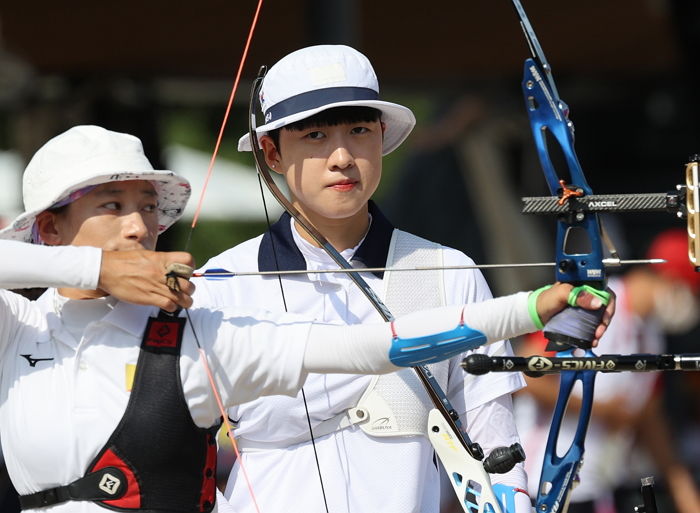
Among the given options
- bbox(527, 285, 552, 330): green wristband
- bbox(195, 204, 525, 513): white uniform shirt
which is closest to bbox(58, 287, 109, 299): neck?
bbox(195, 204, 525, 513): white uniform shirt

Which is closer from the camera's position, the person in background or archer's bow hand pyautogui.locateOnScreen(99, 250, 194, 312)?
archer's bow hand pyautogui.locateOnScreen(99, 250, 194, 312)

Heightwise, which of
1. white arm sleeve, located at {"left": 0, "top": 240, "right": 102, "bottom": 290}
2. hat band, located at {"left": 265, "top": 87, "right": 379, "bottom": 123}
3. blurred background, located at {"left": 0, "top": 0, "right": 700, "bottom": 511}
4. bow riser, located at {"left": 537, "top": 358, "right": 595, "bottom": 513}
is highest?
blurred background, located at {"left": 0, "top": 0, "right": 700, "bottom": 511}

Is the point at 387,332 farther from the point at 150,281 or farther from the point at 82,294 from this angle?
the point at 82,294

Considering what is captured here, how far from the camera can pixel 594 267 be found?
2125mm

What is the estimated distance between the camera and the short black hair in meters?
2.58

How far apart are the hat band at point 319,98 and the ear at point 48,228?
50cm

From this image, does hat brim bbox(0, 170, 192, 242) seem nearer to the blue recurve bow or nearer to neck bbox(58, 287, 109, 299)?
neck bbox(58, 287, 109, 299)

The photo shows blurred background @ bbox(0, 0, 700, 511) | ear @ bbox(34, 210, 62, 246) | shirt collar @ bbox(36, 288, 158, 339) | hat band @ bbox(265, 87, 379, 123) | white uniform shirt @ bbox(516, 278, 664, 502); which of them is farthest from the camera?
blurred background @ bbox(0, 0, 700, 511)

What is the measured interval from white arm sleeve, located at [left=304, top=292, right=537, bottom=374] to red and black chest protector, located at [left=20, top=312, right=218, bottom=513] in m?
0.24

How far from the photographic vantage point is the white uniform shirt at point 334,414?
256 centimetres

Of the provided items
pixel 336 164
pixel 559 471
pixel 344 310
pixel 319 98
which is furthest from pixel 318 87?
pixel 559 471

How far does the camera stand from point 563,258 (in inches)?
84.7

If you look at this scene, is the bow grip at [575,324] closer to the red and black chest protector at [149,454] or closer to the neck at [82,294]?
the red and black chest protector at [149,454]

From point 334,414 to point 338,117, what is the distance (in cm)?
59
